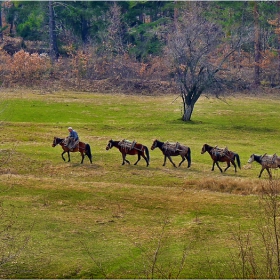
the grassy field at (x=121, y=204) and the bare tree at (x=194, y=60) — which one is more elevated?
the bare tree at (x=194, y=60)

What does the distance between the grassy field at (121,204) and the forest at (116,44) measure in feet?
67.5

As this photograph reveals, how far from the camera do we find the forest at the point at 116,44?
67.1 m

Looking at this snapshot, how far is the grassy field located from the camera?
18.6 meters

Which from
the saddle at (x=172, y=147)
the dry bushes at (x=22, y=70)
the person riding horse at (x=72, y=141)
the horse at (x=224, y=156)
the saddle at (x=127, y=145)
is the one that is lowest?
the horse at (x=224, y=156)

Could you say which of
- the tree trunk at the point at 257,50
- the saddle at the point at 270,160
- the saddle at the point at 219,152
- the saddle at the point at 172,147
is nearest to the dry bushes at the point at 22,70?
the tree trunk at the point at 257,50

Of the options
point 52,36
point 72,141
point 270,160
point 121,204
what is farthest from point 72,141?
point 52,36

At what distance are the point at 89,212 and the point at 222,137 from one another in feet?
69.8

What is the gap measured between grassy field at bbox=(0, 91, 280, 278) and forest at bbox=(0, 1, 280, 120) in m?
20.6

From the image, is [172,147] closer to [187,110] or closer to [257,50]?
[187,110]

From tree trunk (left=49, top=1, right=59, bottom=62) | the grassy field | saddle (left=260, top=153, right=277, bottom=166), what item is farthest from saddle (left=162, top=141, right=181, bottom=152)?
tree trunk (left=49, top=1, right=59, bottom=62)

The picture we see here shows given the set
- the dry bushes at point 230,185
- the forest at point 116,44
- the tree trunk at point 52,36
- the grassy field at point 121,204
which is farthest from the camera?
the tree trunk at point 52,36

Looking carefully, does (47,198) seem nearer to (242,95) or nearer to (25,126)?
(25,126)

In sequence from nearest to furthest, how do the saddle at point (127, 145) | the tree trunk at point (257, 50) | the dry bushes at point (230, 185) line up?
1. the dry bushes at point (230, 185)
2. the saddle at point (127, 145)
3. the tree trunk at point (257, 50)

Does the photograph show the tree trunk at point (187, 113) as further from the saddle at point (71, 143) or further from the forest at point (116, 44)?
the saddle at point (71, 143)
